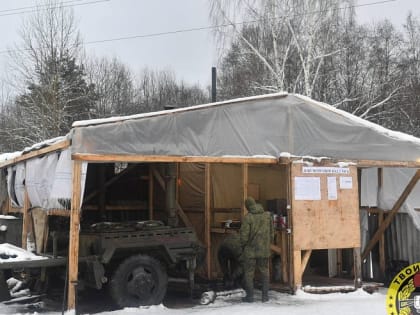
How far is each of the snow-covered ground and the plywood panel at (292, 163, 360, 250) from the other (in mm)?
900

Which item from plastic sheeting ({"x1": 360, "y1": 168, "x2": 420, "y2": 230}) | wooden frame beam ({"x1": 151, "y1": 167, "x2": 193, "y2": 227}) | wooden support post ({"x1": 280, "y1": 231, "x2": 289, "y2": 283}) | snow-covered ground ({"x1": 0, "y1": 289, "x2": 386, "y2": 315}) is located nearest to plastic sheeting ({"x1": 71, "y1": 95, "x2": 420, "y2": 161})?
plastic sheeting ({"x1": 360, "y1": 168, "x2": 420, "y2": 230})

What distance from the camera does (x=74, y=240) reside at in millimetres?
7922

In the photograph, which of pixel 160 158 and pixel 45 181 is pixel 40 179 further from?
pixel 160 158

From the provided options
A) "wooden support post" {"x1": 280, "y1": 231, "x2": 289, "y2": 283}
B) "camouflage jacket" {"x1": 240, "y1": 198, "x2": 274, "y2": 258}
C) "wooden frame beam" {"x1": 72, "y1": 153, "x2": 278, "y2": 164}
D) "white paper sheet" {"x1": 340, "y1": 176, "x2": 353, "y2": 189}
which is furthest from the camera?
"white paper sheet" {"x1": 340, "y1": 176, "x2": 353, "y2": 189}

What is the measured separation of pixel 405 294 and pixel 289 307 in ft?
6.40

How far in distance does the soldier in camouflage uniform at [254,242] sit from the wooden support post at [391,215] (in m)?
3.57

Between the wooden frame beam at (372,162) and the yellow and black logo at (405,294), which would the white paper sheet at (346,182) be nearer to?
the wooden frame beam at (372,162)

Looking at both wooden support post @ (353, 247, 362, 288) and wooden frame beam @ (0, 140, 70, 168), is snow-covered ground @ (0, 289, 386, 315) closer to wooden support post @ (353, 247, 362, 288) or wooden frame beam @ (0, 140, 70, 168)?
wooden support post @ (353, 247, 362, 288)

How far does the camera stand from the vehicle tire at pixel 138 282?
27.5 feet

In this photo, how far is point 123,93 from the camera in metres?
45.6

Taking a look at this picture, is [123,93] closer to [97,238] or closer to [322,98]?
[322,98]

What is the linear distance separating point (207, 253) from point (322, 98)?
78.9 feet

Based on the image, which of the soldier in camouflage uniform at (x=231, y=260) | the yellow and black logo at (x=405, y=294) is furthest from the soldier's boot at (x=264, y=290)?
the yellow and black logo at (x=405, y=294)

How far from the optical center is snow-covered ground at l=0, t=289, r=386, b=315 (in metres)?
8.20
